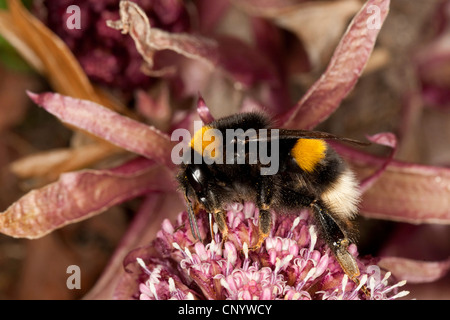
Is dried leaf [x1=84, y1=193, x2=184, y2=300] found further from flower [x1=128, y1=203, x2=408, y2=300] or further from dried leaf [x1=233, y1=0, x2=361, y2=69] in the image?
dried leaf [x1=233, y1=0, x2=361, y2=69]

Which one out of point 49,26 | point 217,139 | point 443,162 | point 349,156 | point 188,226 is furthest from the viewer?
point 443,162

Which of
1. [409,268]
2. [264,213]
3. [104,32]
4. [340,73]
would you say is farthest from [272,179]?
[104,32]

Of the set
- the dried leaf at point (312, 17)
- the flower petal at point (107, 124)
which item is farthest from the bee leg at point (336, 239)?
the dried leaf at point (312, 17)

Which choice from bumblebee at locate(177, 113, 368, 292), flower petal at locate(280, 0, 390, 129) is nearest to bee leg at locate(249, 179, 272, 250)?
bumblebee at locate(177, 113, 368, 292)
